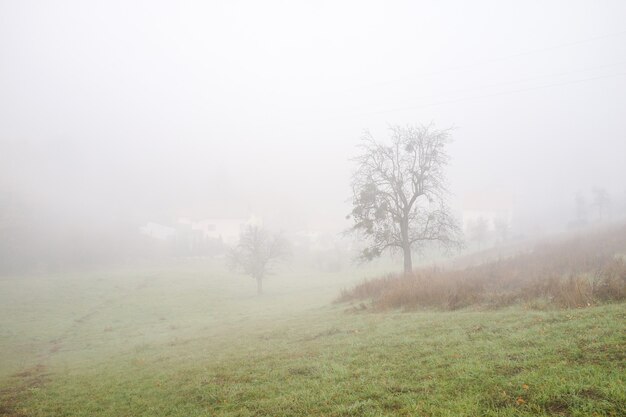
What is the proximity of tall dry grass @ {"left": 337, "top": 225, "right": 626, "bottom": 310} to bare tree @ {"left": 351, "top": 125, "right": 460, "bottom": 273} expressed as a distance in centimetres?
578

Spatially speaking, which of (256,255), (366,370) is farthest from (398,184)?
(256,255)

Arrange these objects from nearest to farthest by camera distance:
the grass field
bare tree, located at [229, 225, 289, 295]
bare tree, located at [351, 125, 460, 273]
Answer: the grass field → bare tree, located at [351, 125, 460, 273] → bare tree, located at [229, 225, 289, 295]

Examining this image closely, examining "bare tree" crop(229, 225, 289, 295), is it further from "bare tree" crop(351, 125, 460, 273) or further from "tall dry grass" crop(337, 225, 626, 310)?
"tall dry grass" crop(337, 225, 626, 310)

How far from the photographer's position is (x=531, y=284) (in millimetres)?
14883

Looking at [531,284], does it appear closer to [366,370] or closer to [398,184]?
[366,370]

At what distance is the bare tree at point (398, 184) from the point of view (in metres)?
29.4

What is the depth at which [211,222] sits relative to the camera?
393 ft

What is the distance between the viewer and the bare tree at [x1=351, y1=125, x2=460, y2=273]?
29375 mm

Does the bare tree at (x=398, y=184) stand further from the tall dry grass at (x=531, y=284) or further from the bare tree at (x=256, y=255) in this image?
the bare tree at (x=256, y=255)

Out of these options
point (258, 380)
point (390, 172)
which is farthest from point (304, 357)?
point (390, 172)

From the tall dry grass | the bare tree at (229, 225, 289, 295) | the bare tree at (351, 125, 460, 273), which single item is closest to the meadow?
the tall dry grass

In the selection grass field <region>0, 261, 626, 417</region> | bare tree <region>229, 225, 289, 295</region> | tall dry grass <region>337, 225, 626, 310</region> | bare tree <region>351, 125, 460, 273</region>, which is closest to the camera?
grass field <region>0, 261, 626, 417</region>

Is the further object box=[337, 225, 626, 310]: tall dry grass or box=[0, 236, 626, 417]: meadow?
box=[337, 225, 626, 310]: tall dry grass

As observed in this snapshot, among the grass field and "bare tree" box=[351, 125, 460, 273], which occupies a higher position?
"bare tree" box=[351, 125, 460, 273]
